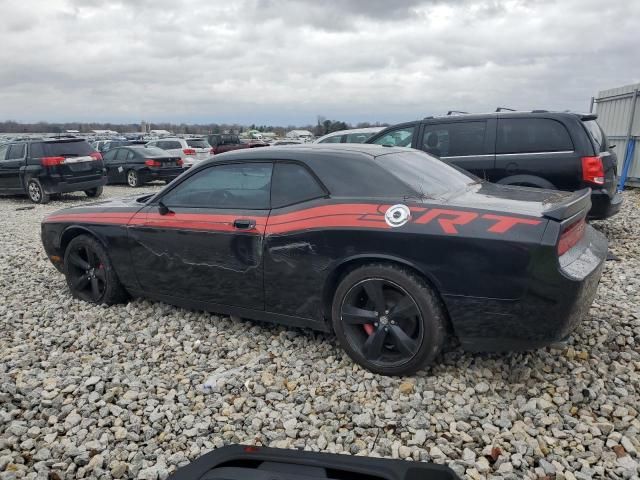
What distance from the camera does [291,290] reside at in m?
3.50

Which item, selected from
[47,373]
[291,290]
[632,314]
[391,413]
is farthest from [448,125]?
[47,373]

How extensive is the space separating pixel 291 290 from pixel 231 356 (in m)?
0.69

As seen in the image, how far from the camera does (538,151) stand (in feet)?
20.0

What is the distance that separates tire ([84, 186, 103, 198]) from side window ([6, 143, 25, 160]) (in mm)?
1745

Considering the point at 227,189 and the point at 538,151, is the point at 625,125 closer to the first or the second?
the point at 538,151

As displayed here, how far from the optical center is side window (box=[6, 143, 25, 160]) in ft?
41.4

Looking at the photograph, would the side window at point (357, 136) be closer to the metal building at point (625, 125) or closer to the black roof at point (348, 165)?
the metal building at point (625, 125)

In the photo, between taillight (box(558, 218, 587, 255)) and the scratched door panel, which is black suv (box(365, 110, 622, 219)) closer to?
taillight (box(558, 218, 587, 255))

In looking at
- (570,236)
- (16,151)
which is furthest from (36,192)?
(570,236)

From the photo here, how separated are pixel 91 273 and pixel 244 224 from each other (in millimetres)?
1970

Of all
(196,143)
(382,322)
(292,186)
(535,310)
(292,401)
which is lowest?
(292,401)

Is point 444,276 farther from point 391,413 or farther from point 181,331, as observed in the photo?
point 181,331


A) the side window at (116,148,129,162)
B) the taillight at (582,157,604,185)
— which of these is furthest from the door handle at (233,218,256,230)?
the side window at (116,148,129,162)

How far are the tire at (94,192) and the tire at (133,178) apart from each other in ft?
6.93
